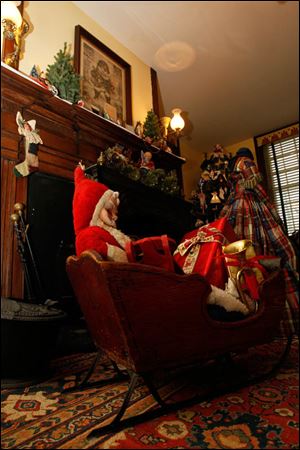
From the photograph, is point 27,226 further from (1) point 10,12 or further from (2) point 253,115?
(2) point 253,115

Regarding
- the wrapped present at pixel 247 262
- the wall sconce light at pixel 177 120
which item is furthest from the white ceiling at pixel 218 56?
the wrapped present at pixel 247 262

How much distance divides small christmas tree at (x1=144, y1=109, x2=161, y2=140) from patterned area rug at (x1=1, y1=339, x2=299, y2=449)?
370 millimetres

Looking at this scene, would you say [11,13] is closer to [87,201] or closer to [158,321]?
[87,201]

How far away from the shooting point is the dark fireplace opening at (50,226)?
42 cm

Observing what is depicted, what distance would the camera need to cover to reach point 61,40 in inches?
16.2

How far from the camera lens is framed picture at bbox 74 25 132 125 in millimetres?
419

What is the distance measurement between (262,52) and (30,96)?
32cm

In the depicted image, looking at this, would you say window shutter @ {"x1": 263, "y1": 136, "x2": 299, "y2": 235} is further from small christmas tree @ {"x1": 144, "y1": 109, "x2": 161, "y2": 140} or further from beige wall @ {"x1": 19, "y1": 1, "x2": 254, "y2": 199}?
small christmas tree @ {"x1": 144, "y1": 109, "x2": 161, "y2": 140}

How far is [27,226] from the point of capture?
1.23 ft

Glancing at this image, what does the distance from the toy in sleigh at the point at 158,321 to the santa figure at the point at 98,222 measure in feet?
0.15

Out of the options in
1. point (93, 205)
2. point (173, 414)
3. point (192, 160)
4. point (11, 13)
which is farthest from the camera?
point (93, 205)

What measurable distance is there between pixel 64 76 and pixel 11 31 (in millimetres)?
84

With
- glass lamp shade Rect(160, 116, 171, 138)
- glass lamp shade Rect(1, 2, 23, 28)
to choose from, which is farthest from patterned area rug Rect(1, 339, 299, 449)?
glass lamp shade Rect(1, 2, 23, 28)

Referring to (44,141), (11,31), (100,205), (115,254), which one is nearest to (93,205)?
(100,205)
